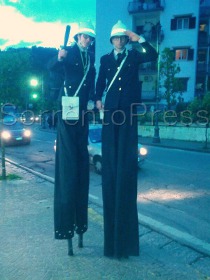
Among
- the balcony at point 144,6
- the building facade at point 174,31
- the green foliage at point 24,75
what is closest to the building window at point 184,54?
the building facade at point 174,31

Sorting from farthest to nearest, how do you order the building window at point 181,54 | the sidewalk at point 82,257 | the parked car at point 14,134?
the building window at point 181,54
the parked car at point 14,134
the sidewalk at point 82,257

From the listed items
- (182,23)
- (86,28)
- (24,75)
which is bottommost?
(86,28)

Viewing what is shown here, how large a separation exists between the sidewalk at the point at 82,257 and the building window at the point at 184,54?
31524 millimetres

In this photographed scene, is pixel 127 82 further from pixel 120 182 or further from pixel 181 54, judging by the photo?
pixel 181 54

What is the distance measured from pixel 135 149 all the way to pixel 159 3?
34.1m

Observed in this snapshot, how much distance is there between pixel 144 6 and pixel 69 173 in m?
34.5

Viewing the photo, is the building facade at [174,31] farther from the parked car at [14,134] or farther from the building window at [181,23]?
the parked car at [14,134]

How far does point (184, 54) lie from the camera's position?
3331 centimetres

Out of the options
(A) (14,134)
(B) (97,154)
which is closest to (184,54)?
(A) (14,134)

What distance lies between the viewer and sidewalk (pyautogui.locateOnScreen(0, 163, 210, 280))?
3340 millimetres

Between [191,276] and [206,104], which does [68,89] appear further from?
[206,104]

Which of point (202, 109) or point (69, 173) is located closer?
point (69, 173)

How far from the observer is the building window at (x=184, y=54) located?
32875 millimetres

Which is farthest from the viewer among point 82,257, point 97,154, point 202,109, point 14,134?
point 202,109
